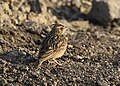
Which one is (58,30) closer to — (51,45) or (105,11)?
(51,45)

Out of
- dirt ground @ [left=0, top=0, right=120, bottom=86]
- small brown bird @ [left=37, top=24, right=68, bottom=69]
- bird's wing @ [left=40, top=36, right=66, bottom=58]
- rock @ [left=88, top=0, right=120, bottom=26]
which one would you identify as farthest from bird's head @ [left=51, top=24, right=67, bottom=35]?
rock @ [left=88, top=0, right=120, bottom=26]

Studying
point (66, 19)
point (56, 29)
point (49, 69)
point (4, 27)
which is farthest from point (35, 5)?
point (49, 69)

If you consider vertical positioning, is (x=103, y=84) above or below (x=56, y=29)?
below

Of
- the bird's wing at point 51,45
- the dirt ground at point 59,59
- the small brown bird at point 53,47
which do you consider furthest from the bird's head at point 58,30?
the dirt ground at point 59,59

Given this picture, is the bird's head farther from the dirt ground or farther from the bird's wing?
the dirt ground

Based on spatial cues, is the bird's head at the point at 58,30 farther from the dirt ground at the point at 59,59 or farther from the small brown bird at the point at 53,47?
the dirt ground at the point at 59,59

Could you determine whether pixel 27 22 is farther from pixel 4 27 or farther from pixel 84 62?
pixel 84 62

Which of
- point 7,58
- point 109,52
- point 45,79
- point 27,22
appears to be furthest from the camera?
point 27,22
